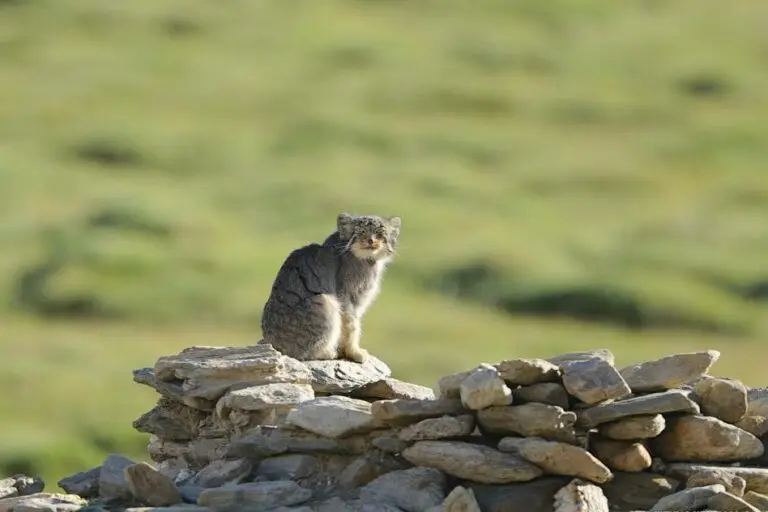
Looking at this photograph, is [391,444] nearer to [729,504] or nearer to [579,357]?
[579,357]

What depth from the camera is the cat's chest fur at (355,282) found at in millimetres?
19672

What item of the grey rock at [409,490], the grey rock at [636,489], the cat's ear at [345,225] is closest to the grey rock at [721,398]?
the grey rock at [636,489]

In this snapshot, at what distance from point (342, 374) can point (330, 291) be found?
4.42 feet

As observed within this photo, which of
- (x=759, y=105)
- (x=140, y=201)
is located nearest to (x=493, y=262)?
(x=140, y=201)

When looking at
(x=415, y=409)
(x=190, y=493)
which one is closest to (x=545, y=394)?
(x=415, y=409)

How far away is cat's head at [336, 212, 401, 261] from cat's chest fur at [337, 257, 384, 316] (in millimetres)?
120

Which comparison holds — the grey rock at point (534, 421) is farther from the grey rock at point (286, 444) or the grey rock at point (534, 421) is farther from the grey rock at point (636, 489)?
the grey rock at point (286, 444)

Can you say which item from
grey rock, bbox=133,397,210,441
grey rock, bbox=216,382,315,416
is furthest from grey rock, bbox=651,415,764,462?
grey rock, bbox=133,397,210,441

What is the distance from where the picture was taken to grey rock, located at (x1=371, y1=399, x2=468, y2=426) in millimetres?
15273

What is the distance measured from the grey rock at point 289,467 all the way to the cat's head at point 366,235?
4.17 m

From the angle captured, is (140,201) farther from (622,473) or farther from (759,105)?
(622,473)

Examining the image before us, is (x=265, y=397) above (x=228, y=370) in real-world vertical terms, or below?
below

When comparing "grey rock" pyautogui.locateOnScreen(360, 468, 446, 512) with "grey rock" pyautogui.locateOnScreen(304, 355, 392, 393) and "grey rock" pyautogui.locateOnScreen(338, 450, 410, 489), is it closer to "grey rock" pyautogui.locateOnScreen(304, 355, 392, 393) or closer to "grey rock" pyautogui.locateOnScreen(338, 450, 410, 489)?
"grey rock" pyautogui.locateOnScreen(338, 450, 410, 489)

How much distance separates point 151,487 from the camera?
49.6 ft
